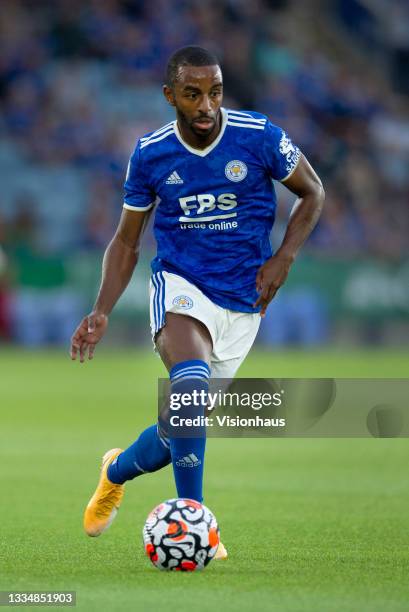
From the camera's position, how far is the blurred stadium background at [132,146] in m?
21.1

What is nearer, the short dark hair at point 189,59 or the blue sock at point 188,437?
the blue sock at point 188,437

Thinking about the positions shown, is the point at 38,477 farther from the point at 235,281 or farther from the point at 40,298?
the point at 40,298

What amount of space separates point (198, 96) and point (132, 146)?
16.7 meters

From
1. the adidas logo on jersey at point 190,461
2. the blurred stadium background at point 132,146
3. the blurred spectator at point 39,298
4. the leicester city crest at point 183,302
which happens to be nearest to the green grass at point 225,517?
the adidas logo on jersey at point 190,461

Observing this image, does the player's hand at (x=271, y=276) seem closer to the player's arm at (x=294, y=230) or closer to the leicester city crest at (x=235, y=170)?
the player's arm at (x=294, y=230)

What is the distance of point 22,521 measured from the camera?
6.72m

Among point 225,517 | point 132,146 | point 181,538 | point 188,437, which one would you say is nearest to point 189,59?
point 188,437

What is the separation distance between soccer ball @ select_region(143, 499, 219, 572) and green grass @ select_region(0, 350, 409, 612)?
8 cm

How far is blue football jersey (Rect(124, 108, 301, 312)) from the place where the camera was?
19.7 ft

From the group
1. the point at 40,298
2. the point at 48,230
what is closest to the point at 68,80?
the point at 48,230

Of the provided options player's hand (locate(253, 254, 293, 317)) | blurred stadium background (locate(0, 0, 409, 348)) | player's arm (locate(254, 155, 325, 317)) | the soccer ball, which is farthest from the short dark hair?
blurred stadium background (locate(0, 0, 409, 348))

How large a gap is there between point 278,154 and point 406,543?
6.34 feet

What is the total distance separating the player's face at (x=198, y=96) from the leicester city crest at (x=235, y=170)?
19 centimetres

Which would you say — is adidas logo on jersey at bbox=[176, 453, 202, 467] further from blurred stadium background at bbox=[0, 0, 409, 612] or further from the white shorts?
blurred stadium background at bbox=[0, 0, 409, 612]
